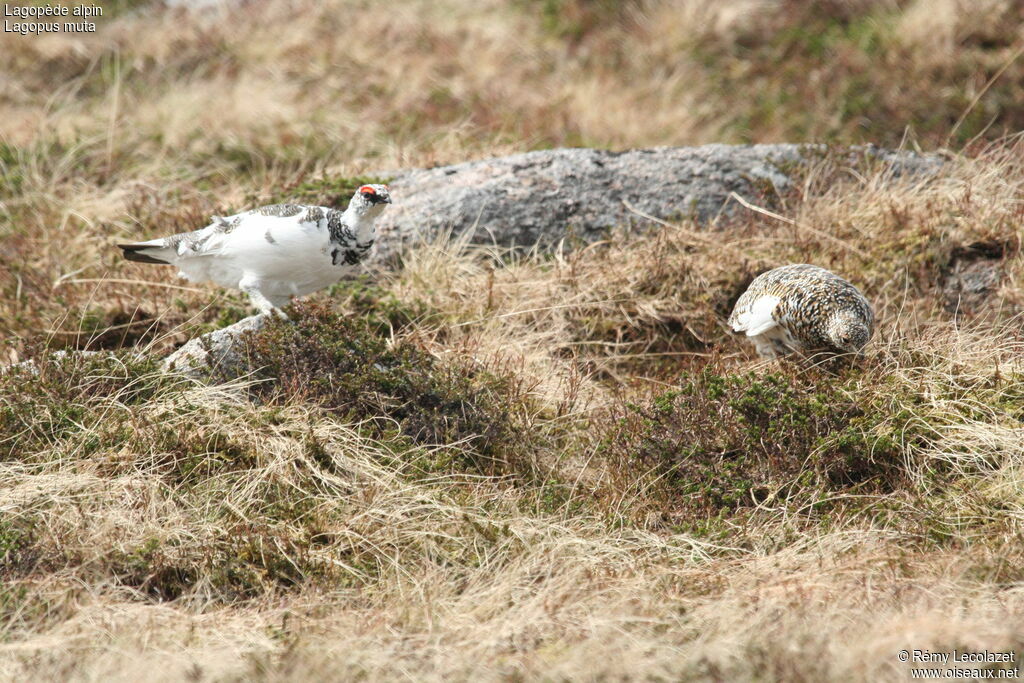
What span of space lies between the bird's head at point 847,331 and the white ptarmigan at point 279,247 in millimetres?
2072

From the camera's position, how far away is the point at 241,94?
25.8ft

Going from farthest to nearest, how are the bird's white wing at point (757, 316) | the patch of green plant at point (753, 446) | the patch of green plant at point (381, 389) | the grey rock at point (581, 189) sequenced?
the grey rock at point (581, 189) → the bird's white wing at point (757, 316) → the patch of green plant at point (381, 389) → the patch of green plant at point (753, 446)

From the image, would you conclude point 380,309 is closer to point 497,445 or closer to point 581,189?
point 497,445

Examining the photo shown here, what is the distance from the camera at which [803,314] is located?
4.38 metres

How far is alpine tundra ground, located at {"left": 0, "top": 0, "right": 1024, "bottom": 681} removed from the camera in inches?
121

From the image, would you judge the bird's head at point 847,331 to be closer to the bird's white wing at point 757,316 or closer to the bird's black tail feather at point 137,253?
the bird's white wing at point 757,316

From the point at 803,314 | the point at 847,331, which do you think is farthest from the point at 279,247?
the point at 847,331

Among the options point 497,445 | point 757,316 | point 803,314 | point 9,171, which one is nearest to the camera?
point 497,445

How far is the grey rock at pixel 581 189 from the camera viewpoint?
582cm

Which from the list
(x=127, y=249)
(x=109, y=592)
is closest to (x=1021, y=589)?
(x=109, y=592)

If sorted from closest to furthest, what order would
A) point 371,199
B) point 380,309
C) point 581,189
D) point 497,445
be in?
1. point 371,199
2. point 497,445
3. point 380,309
4. point 581,189

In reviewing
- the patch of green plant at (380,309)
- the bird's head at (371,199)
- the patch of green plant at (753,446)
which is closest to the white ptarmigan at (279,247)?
the bird's head at (371,199)

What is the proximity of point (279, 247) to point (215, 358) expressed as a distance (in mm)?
717

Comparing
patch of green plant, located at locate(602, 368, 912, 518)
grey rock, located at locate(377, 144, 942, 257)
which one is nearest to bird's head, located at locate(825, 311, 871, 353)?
patch of green plant, located at locate(602, 368, 912, 518)
